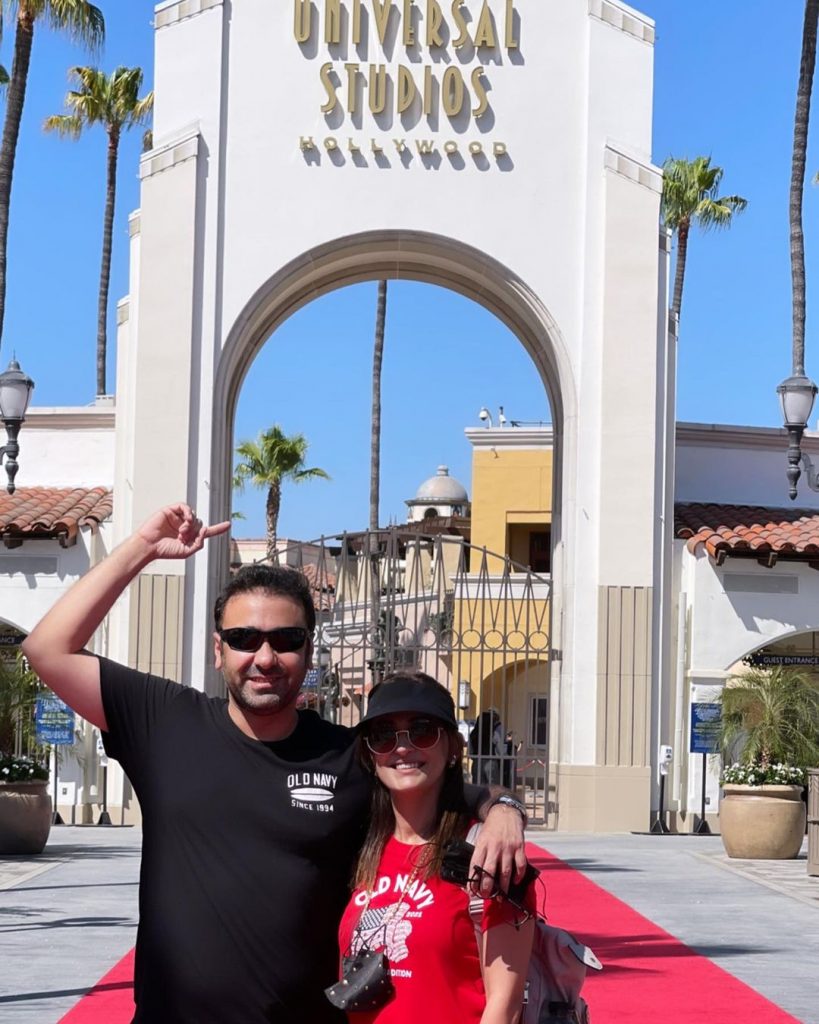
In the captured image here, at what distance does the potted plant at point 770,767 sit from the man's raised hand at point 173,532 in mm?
16030

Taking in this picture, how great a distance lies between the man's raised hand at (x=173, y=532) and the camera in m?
4.12

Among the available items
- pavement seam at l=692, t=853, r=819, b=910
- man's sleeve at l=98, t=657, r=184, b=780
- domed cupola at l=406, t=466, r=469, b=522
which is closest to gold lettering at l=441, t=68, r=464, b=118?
pavement seam at l=692, t=853, r=819, b=910

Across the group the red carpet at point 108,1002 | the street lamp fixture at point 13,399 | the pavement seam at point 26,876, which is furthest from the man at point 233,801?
the street lamp fixture at point 13,399

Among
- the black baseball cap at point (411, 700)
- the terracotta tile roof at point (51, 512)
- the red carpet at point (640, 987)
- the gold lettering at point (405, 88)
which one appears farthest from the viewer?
the gold lettering at point (405, 88)

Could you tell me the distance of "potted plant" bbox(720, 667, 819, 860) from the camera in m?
19.4

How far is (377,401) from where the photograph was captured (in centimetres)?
5284

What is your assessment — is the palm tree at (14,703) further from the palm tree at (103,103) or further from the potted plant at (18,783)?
the palm tree at (103,103)

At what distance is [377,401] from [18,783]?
115 feet

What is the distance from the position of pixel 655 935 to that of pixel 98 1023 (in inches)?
197

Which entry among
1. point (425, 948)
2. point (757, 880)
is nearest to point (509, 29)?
point (757, 880)

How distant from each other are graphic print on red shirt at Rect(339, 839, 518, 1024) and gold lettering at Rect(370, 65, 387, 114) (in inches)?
827

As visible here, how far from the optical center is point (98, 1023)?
8.51 metres

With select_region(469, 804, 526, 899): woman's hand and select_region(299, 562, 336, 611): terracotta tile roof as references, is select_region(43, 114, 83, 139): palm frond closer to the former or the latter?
select_region(299, 562, 336, 611): terracotta tile roof

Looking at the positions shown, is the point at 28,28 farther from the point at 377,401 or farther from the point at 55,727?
the point at 377,401
